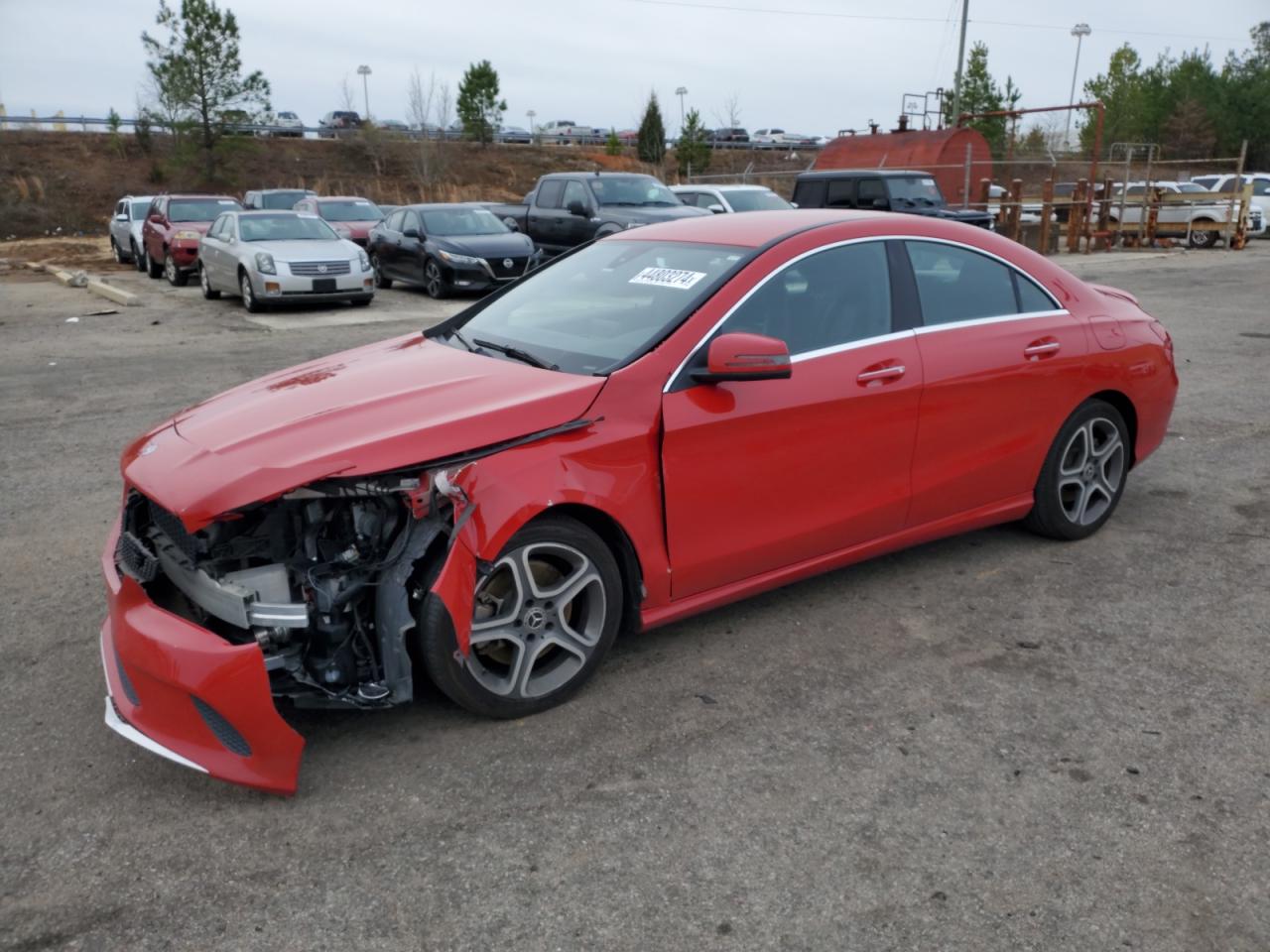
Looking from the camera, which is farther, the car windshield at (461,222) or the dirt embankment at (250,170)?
the dirt embankment at (250,170)

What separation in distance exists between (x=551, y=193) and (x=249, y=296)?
19.7 feet

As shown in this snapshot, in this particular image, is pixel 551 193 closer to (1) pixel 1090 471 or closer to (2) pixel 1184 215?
(1) pixel 1090 471

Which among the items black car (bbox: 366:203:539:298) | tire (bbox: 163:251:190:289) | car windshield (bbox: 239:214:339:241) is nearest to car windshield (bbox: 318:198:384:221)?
tire (bbox: 163:251:190:289)

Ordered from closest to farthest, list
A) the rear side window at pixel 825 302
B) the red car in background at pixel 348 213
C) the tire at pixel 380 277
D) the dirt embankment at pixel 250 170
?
1. the rear side window at pixel 825 302
2. the tire at pixel 380 277
3. the red car in background at pixel 348 213
4. the dirt embankment at pixel 250 170

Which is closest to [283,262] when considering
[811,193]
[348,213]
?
[348,213]

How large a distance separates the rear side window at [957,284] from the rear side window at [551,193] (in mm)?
14516

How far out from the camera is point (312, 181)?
50250 millimetres

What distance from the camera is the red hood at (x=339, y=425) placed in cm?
318

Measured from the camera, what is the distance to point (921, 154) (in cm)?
3005

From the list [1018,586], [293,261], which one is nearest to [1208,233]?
[293,261]

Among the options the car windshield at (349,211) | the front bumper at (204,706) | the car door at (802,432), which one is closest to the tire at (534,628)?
the car door at (802,432)

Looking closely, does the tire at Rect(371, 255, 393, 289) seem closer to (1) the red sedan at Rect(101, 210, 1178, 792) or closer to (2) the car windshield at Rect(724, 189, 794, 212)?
(2) the car windshield at Rect(724, 189, 794, 212)

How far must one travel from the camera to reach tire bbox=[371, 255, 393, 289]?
18325 mm

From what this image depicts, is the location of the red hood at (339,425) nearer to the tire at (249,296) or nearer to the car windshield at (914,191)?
the tire at (249,296)
